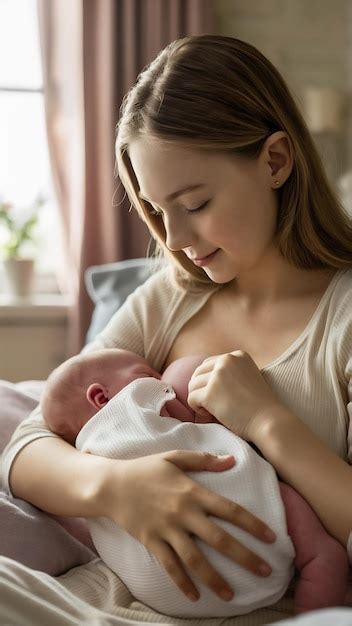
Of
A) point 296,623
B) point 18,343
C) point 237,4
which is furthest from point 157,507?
point 237,4

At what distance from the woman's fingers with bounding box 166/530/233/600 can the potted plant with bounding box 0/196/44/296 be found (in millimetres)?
2854

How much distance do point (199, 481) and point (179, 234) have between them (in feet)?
1.51

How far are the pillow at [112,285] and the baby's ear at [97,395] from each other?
1.05m

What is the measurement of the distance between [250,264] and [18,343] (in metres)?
2.48

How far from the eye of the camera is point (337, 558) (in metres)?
1.17

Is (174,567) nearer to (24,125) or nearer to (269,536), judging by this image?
(269,536)

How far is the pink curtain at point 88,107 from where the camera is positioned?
385cm

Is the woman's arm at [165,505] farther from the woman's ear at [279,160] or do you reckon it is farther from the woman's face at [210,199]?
the woman's ear at [279,160]

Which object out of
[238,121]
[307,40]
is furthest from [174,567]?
[307,40]

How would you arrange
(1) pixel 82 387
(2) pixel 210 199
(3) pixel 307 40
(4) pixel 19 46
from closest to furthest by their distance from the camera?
(2) pixel 210 199
(1) pixel 82 387
(4) pixel 19 46
(3) pixel 307 40

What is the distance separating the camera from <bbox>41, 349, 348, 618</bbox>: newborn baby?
115 centimetres

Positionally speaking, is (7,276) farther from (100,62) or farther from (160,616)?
(160,616)

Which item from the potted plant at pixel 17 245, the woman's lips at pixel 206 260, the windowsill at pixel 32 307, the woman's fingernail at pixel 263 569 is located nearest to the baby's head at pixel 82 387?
the woman's lips at pixel 206 260

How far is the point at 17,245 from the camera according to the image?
390 cm
